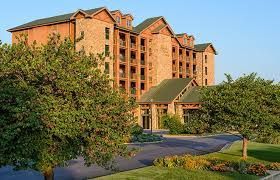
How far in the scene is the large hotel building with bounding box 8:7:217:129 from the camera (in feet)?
171

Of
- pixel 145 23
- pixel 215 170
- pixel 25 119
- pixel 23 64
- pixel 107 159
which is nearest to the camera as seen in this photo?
A: pixel 25 119

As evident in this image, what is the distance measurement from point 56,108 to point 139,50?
5331cm

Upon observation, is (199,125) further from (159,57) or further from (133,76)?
(159,57)

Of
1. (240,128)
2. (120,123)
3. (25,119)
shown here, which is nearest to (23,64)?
(25,119)

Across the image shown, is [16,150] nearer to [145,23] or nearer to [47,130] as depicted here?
[47,130]

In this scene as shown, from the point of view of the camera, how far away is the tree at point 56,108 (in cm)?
871

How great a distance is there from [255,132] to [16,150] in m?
15.3

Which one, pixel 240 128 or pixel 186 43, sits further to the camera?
pixel 186 43

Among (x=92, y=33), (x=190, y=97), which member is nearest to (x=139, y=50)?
(x=190, y=97)

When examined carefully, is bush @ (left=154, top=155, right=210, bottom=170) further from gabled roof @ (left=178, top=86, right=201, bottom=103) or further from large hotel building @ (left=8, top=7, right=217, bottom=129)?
gabled roof @ (left=178, top=86, right=201, bottom=103)

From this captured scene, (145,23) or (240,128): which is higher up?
(145,23)

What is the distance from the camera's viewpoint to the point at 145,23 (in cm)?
6600

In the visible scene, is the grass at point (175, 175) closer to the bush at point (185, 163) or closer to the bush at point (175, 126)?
the bush at point (185, 163)

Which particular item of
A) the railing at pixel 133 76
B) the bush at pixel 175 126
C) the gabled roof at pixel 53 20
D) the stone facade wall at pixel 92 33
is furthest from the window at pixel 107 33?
the bush at pixel 175 126
